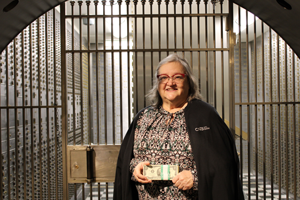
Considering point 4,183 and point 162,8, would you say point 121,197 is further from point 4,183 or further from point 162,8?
point 162,8

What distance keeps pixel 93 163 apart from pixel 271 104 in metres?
2.37

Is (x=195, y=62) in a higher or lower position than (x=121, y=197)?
higher

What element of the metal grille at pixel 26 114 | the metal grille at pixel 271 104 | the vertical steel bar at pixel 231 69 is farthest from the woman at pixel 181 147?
the metal grille at pixel 26 114

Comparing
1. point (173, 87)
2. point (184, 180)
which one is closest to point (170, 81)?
point (173, 87)

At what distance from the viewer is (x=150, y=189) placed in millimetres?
1693

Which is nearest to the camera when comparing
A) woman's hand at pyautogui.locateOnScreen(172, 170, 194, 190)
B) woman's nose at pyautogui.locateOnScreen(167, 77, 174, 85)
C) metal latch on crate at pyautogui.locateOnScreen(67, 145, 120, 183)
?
woman's hand at pyautogui.locateOnScreen(172, 170, 194, 190)

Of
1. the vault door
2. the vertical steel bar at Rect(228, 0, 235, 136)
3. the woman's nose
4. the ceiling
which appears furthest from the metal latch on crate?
the vertical steel bar at Rect(228, 0, 235, 136)

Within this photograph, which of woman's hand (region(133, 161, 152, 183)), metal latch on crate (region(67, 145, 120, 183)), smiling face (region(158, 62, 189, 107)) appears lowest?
metal latch on crate (region(67, 145, 120, 183))

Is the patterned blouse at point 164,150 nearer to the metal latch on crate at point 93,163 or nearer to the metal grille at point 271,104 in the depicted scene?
the metal latch on crate at point 93,163

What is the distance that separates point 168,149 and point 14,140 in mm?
2191

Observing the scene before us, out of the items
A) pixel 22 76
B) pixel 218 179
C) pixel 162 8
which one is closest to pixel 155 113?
pixel 218 179

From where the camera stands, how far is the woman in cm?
161

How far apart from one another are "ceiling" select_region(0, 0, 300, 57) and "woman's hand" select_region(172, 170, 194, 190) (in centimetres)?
162

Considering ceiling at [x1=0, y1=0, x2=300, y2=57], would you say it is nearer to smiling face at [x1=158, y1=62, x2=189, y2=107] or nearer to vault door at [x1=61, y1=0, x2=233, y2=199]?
vault door at [x1=61, y1=0, x2=233, y2=199]
